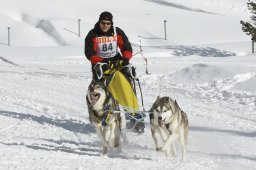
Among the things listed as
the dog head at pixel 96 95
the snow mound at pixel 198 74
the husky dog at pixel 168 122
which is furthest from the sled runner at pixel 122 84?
the snow mound at pixel 198 74

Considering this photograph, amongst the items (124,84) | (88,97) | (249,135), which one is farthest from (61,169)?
(249,135)

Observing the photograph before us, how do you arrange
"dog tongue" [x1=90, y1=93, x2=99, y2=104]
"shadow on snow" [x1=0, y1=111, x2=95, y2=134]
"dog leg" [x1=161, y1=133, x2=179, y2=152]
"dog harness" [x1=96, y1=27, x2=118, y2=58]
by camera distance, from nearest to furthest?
"dog leg" [x1=161, y1=133, x2=179, y2=152]
"dog tongue" [x1=90, y1=93, x2=99, y2=104]
"dog harness" [x1=96, y1=27, x2=118, y2=58]
"shadow on snow" [x1=0, y1=111, x2=95, y2=134]

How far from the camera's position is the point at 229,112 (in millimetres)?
11961

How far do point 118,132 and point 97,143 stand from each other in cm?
111

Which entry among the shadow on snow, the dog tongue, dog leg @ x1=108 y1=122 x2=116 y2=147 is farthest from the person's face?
the shadow on snow

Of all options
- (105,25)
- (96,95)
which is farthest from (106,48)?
(96,95)

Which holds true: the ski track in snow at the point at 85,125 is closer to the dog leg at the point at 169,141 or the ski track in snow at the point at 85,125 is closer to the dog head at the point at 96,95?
the dog leg at the point at 169,141

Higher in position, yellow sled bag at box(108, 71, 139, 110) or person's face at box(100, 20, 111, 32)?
person's face at box(100, 20, 111, 32)

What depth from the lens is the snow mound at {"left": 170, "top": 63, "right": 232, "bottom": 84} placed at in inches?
674

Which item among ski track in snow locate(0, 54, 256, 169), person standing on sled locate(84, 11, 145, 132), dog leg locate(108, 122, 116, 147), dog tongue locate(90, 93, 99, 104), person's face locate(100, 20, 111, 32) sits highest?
person's face locate(100, 20, 111, 32)

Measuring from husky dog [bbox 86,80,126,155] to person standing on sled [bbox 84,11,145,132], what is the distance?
0.81m

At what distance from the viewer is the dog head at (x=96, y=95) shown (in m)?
7.11

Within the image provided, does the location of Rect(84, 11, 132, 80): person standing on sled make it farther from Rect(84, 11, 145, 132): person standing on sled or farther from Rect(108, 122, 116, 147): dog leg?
→ Rect(108, 122, 116, 147): dog leg

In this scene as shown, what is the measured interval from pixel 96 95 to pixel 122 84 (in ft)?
2.87
